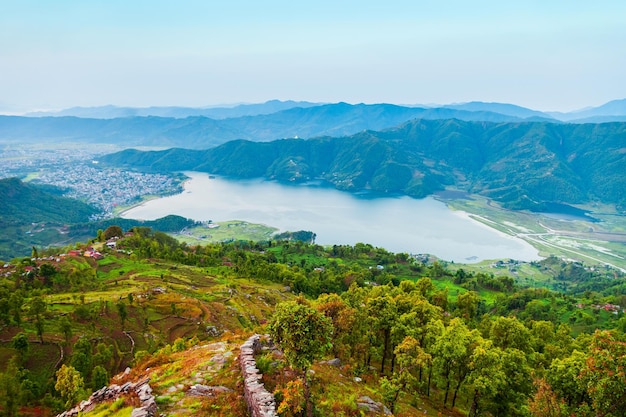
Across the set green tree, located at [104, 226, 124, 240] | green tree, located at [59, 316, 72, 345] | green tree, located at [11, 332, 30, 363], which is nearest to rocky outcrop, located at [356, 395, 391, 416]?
green tree, located at [11, 332, 30, 363]

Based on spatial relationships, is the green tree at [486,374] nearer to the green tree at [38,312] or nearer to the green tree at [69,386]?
the green tree at [69,386]

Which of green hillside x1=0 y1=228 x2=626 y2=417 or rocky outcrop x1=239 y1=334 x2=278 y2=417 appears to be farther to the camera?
green hillside x1=0 y1=228 x2=626 y2=417

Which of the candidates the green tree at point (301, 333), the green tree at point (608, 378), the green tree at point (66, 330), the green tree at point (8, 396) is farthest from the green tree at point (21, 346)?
the green tree at point (608, 378)

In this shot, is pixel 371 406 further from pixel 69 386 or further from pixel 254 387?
pixel 69 386

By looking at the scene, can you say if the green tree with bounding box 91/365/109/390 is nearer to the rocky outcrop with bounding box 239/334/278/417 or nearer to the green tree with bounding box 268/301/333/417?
the rocky outcrop with bounding box 239/334/278/417

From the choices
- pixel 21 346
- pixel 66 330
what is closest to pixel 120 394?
pixel 21 346

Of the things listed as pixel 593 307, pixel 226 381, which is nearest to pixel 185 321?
pixel 226 381
